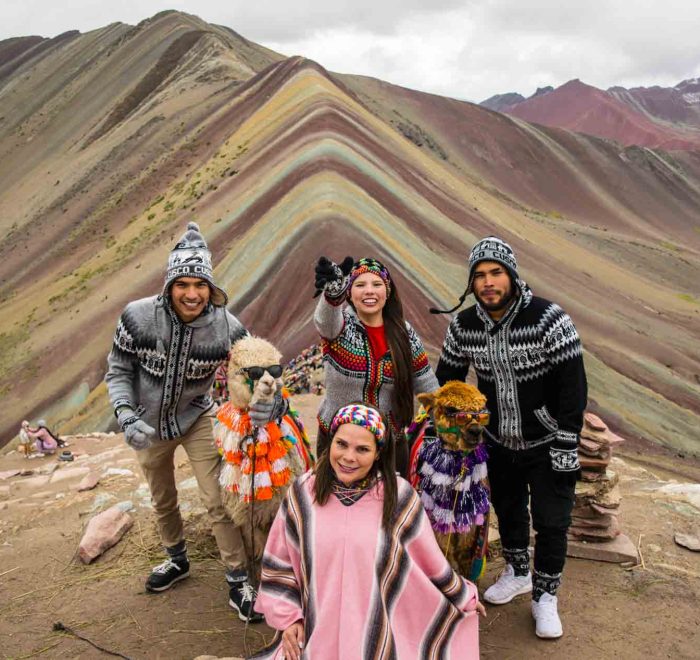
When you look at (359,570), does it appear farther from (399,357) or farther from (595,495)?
(595,495)

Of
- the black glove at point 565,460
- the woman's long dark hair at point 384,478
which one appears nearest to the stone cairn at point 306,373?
the black glove at point 565,460

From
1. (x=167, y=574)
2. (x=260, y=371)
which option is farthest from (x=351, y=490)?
(x=167, y=574)

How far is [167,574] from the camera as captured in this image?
3.69 meters

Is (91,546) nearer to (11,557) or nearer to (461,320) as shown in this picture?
(11,557)

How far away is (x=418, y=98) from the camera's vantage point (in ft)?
120

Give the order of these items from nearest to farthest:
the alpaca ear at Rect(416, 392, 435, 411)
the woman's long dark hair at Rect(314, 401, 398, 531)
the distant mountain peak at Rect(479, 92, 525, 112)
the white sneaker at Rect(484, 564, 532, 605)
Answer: the woman's long dark hair at Rect(314, 401, 398, 531) < the alpaca ear at Rect(416, 392, 435, 411) < the white sneaker at Rect(484, 564, 532, 605) < the distant mountain peak at Rect(479, 92, 525, 112)

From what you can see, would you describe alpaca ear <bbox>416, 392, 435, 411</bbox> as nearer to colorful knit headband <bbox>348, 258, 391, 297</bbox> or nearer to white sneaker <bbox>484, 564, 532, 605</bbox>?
colorful knit headband <bbox>348, 258, 391, 297</bbox>

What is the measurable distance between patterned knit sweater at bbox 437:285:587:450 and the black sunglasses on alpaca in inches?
34.7

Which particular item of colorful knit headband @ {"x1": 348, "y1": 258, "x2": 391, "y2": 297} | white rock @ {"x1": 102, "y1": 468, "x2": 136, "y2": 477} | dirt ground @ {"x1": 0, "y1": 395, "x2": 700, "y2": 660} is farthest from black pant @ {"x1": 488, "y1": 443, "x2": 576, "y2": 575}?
white rock @ {"x1": 102, "y1": 468, "x2": 136, "y2": 477}

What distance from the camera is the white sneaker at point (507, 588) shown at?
3.45 meters

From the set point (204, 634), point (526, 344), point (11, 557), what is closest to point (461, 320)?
point (526, 344)

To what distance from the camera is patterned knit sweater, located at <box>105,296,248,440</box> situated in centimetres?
315

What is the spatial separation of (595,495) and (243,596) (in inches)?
85.5

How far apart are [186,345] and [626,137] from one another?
62.8 meters
